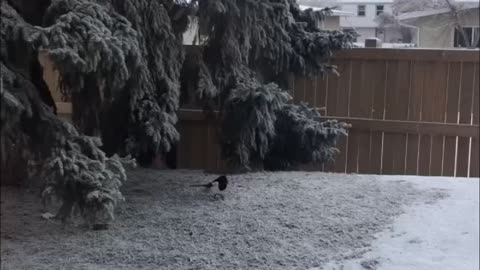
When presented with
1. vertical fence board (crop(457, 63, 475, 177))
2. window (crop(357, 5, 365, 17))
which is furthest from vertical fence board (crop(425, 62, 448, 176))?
window (crop(357, 5, 365, 17))

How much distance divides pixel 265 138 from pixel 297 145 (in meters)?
0.43

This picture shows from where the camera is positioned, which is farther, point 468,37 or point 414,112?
point 414,112

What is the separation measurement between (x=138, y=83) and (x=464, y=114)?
330cm

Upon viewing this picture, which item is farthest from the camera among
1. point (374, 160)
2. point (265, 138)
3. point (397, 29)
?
point (374, 160)

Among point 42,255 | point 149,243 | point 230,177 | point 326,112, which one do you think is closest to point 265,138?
point 230,177

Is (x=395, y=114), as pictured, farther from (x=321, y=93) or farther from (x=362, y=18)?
(x=362, y=18)

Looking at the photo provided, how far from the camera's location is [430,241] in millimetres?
3441

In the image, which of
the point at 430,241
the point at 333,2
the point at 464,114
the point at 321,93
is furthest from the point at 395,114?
the point at 430,241

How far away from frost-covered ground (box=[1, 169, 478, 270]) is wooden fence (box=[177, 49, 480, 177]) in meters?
0.97

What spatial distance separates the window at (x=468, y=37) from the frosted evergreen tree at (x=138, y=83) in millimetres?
942

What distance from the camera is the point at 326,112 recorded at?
6.03 metres

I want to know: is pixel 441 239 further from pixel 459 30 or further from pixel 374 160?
pixel 374 160

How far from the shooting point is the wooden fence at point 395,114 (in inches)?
220

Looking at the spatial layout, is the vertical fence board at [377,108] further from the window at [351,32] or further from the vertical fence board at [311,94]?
the window at [351,32]
